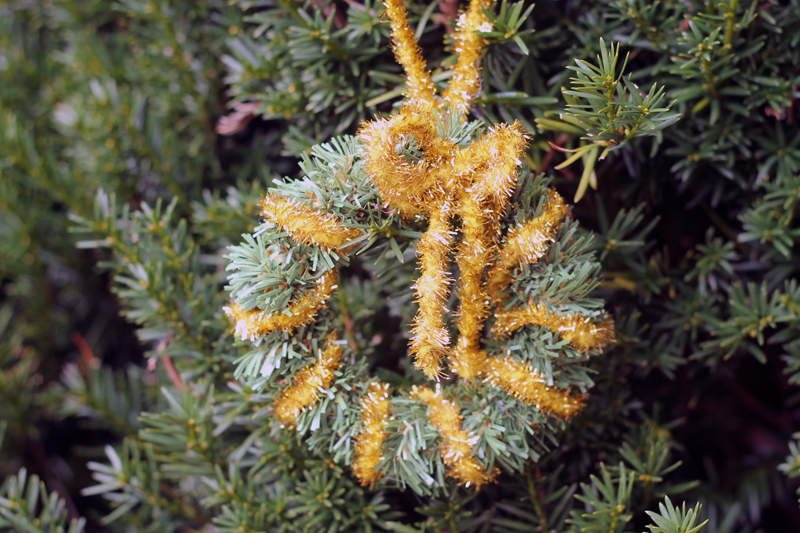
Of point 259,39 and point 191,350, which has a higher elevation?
point 259,39

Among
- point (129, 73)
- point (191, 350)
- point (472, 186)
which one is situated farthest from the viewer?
point (129, 73)

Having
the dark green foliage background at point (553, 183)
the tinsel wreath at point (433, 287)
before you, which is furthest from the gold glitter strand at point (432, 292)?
the dark green foliage background at point (553, 183)

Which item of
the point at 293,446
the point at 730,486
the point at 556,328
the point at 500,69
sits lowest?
the point at 730,486

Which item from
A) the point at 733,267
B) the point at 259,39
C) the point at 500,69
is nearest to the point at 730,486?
the point at 733,267

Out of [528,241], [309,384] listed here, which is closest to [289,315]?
[309,384]

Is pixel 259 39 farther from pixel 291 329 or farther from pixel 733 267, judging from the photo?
pixel 733 267

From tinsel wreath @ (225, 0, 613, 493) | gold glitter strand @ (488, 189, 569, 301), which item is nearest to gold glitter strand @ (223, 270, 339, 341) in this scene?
tinsel wreath @ (225, 0, 613, 493)

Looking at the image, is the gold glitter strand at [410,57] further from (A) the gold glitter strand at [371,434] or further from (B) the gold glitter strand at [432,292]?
(A) the gold glitter strand at [371,434]
